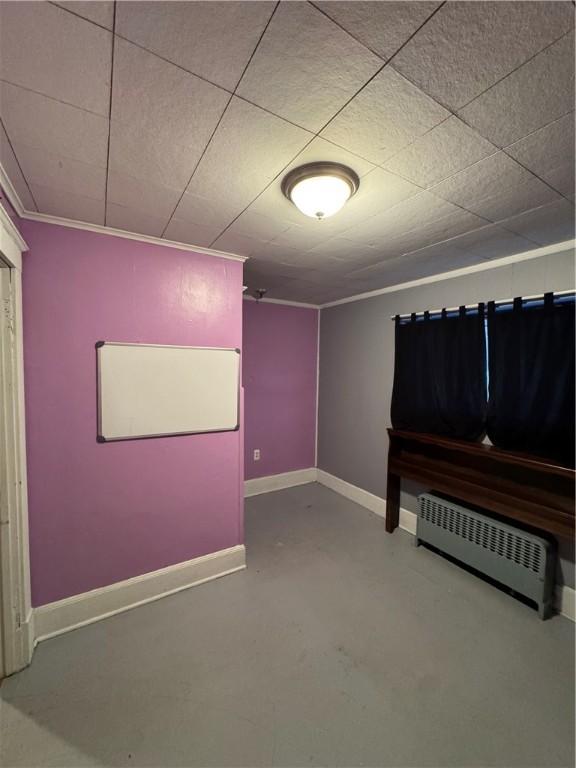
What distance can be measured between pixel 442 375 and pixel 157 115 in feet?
8.44

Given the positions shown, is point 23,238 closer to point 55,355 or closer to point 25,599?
point 55,355

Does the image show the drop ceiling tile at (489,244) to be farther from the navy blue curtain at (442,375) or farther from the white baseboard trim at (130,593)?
the white baseboard trim at (130,593)

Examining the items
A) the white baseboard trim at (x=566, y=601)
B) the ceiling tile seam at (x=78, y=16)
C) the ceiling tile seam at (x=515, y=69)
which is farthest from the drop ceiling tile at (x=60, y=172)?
the white baseboard trim at (x=566, y=601)

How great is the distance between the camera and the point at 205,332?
219 cm

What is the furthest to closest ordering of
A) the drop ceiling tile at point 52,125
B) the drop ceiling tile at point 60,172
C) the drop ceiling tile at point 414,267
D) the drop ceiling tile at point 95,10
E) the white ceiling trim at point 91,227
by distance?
the drop ceiling tile at point 414,267 < the white ceiling trim at point 91,227 < the drop ceiling tile at point 60,172 < the drop ceiling tile at point 52,125 < the drop ceiling tile at point 95,10

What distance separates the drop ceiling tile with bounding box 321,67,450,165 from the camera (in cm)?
90

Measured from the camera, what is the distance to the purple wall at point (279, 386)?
3.73 meters

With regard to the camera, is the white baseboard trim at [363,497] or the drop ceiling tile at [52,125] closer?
the drop ceiling tile at [52,125]

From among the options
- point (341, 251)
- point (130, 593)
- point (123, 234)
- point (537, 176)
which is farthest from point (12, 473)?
point (537, 176)

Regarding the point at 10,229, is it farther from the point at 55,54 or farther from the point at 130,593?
the point at 130,593

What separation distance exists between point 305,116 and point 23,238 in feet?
5.34

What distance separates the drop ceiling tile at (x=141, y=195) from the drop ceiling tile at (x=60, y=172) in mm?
46

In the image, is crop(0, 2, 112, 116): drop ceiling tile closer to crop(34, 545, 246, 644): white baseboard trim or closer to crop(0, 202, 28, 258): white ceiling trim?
crop(0, 202, 28, 258): white ceiling trim

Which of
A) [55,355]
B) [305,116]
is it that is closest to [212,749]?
[55,355]
